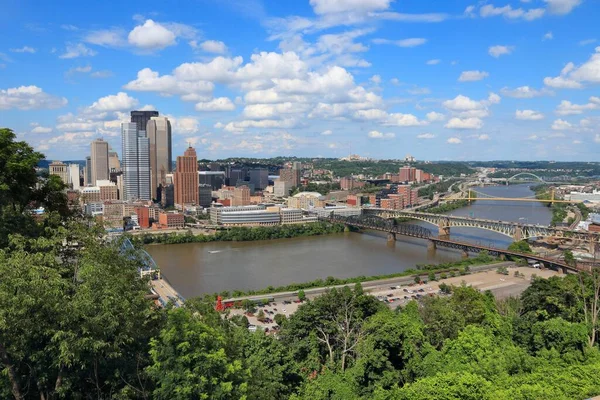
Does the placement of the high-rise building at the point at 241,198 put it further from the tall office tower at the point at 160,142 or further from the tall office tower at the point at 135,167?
the tall office tower at the point at 160,142

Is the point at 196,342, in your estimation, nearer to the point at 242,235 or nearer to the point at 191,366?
the point at 191,366

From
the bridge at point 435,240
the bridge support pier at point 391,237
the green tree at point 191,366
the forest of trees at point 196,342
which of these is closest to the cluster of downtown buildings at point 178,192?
the bridge at point 435,240

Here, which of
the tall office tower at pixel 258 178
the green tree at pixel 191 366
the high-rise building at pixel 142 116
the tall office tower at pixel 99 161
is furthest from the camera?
the tall office tower at pixel 258 178

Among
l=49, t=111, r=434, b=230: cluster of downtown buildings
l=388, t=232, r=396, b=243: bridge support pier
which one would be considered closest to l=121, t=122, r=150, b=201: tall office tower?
l=49, t=111, r=434, b=230: cluster of downtown buildings

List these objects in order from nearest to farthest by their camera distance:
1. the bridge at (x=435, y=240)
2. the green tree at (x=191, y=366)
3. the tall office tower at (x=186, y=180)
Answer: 1. the green tree at (x=191, y=366)
2. the bridge at (x=435, y=240)
3. the tall office tower at (x=186, y=180)

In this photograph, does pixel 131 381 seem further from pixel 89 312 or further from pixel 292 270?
pixel 292 270
